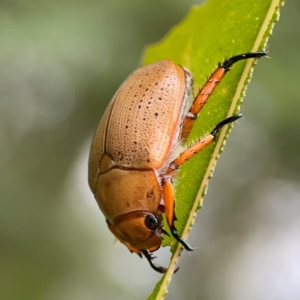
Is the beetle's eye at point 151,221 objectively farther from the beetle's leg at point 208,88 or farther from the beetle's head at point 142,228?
the beetle's leg at point 208,88

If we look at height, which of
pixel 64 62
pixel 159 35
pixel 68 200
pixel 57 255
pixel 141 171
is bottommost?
pixel 57 255

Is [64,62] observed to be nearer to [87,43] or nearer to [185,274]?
[87,43]

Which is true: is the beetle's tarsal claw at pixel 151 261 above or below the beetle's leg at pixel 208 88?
below

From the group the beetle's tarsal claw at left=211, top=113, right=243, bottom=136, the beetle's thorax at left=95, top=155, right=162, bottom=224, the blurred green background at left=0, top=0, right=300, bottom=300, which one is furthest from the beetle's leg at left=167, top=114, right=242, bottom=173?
the blurred green background at left=0, top=0, right=300, bottom=300

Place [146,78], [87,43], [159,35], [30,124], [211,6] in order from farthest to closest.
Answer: [30,124] → [159,35] → [87,43] → [146,78] → [211,6]

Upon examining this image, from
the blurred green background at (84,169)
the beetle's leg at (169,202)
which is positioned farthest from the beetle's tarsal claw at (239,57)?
the blurred green background at (84,169)

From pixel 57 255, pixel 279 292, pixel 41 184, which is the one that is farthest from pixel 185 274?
pixel 41 184
